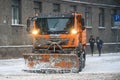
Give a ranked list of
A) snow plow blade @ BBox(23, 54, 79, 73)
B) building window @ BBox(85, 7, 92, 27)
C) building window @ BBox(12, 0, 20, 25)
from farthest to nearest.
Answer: building window @ BBox(85, 7, 92, 27) < building window @ BBox(12, 0, 20, 25) < snow plow blade @ BBox(23, 54, 79, 73)

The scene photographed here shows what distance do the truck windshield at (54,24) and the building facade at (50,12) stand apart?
8.34m

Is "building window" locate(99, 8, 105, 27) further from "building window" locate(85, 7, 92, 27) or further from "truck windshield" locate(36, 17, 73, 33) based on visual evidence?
"truck windshield" locate(36, 17, 73, 33)

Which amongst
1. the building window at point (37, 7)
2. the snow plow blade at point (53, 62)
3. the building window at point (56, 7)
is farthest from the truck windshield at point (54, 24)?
the building window at point (56, 7)

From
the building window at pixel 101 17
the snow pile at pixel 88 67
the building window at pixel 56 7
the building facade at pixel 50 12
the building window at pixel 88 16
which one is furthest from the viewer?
the building window at pixel 101 17

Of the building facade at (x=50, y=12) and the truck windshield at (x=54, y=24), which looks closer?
the truck windshield at (x=54, y=24)

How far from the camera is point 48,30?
21.5 m

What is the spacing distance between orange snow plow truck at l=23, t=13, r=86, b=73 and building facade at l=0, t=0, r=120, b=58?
8.46 meters

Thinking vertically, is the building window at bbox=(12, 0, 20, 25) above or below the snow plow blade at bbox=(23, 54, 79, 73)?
above

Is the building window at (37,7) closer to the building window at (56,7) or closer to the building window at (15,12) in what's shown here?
the building window at (56,7)

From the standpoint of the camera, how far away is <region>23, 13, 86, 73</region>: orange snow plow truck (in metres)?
20.6

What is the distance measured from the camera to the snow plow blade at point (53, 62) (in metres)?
20.5

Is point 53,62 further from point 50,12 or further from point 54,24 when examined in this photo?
point 50,12

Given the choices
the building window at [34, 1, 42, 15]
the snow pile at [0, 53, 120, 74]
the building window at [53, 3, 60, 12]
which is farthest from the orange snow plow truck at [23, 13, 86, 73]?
the building window at [53, 3, 60, 12]

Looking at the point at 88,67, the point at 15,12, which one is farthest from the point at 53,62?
the point at 15,12
